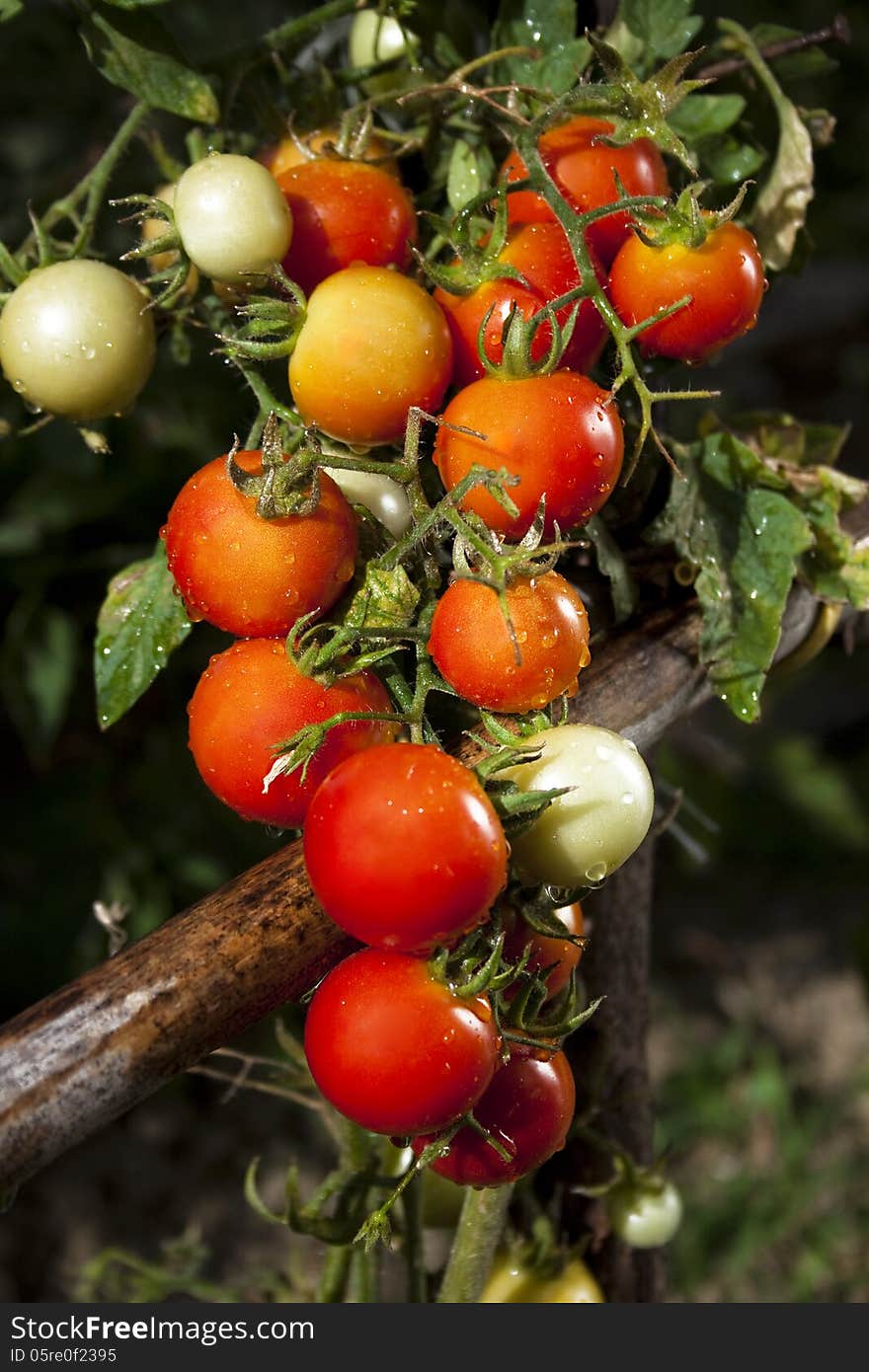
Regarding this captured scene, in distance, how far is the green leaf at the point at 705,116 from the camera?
0.74 metres

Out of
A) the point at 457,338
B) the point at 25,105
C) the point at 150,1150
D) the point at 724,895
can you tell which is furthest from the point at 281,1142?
the point at 457,338

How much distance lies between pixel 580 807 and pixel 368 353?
0.20 metres

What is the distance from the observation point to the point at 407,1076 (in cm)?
48

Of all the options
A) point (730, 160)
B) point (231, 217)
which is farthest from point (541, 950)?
point (730, 160)

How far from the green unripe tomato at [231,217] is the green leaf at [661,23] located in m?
0.26

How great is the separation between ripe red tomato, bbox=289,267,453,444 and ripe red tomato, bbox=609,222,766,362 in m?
0.09

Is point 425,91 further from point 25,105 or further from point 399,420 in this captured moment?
point 25,105

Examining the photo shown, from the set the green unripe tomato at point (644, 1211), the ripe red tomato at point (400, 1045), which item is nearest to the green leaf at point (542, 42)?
the ripe red tomato at point (400, 1045)

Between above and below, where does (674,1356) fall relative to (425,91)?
below

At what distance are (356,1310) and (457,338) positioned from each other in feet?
1.61

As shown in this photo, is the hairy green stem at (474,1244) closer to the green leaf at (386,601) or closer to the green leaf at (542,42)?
the green leaf at (386,601)

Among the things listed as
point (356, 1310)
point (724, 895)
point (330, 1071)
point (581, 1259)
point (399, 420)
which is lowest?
point (724, 895)

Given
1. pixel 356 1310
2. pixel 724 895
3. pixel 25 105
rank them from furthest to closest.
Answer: pixel 724 895, pixel 25 105, pixel 356 1310

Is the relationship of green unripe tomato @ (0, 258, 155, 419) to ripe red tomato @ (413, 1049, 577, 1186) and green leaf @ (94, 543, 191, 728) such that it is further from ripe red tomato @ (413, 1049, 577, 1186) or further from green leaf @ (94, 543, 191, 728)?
ripe red tomato @ (413, 1049, 577, 1186)
